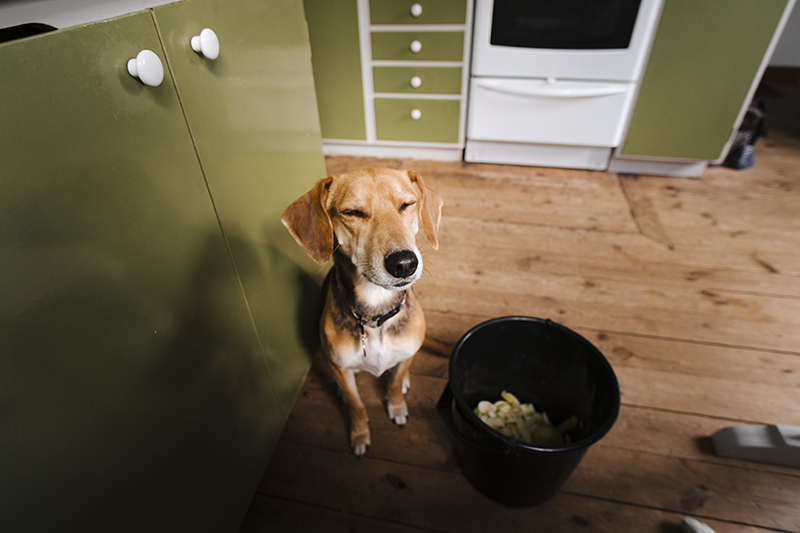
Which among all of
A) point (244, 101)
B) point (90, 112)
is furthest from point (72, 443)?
point (244, 101)

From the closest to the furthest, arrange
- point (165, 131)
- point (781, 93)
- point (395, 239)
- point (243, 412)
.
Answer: point (165, 131) < point (395, 239) < point (243, 412) < point (781, 93)

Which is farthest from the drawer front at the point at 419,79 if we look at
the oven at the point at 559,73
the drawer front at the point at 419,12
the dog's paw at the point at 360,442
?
the dog's paw at the point at 360,442

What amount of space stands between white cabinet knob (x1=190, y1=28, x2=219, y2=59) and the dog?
31 centimetres

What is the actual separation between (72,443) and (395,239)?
23.9 inches

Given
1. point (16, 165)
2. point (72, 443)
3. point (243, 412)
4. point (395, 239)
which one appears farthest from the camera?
point (243, 412)

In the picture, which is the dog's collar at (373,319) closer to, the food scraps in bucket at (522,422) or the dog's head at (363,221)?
the dog's head at (363,221)

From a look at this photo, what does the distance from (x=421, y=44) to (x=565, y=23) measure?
0.77m

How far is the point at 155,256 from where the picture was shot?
69cm

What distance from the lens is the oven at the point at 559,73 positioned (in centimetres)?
207

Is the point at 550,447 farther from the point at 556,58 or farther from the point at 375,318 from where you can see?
the point at 556,58

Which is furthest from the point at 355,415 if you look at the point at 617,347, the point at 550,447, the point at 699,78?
the point at 699,78

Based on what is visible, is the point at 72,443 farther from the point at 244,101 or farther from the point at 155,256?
the point at 244,101

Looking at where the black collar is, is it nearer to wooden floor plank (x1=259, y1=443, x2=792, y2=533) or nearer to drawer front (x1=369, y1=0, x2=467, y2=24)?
wooden floor plank (x1=259, y1=443, x2=792, y2=533)

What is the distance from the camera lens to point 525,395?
126cm
